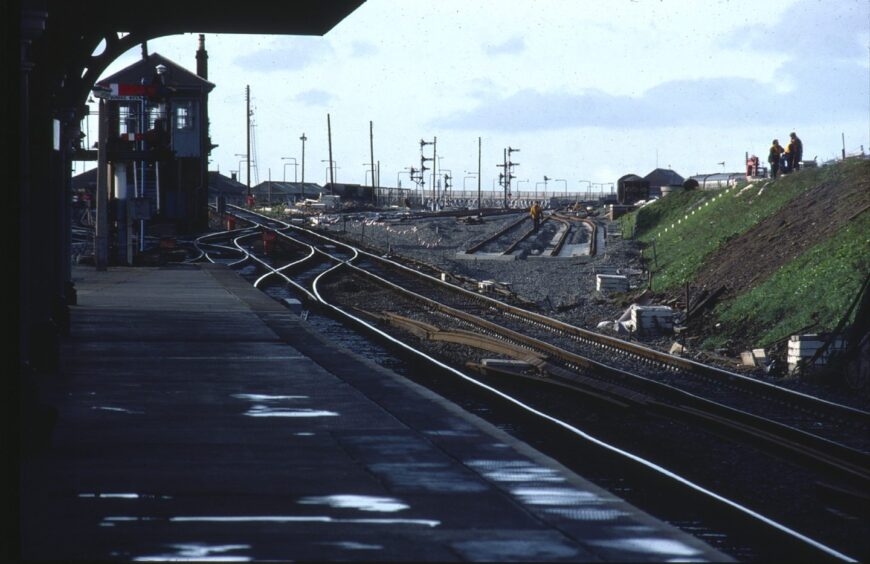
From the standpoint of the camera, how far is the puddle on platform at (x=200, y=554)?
6.27m

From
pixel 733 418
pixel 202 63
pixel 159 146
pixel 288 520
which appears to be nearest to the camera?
pixel 288 520

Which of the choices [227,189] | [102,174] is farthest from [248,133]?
[102,174]

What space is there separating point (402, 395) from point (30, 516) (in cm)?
633

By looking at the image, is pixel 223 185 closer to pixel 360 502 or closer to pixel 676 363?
pixel 676 363

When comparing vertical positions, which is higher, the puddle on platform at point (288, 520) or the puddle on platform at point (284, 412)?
the puddle on platform at point (288, 520)

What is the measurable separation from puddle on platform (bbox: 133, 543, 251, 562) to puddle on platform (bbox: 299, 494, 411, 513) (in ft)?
3.81

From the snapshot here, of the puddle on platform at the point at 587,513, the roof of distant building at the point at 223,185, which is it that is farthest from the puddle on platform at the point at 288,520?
the roof of distant building at the point at 223,185

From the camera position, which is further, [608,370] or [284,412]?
[608,370]

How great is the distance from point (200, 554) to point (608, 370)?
1112 centimetres

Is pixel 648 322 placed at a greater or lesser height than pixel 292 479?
lesser

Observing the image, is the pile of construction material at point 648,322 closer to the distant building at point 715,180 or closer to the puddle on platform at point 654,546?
the puddle on platform at point 654,546

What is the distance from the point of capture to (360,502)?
7.74m

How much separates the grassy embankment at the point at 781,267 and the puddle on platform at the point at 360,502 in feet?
44.6

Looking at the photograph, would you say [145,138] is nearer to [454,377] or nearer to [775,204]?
[775,204]
